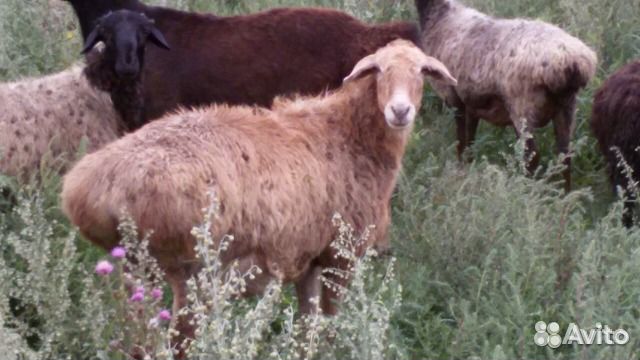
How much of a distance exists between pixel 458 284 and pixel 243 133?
1.65 metres

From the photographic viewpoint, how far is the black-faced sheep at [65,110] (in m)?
6.24

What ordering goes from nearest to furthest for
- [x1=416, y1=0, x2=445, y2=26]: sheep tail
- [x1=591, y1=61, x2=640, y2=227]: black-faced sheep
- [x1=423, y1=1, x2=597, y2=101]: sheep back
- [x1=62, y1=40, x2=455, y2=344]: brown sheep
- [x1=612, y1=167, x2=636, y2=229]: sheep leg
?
[x1=62, y1=40, x2=455, y2=344]: brown sheep → [x1=591, y1=61, x2=640, y2=227]: black-faced sheep → [x1=612, y1=167, x2=636, y2=229]: sheep leg → [x1=423, y1=1, x2=597, y2=101]: sheep back → [x1=416, y1=0, x2=445, y2=26]: sheep tail

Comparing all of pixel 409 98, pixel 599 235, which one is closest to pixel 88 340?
pixel 409 98

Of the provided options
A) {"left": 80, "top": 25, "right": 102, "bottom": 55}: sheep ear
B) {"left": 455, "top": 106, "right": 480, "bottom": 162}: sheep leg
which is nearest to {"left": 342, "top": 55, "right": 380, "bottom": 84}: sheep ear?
{"left": 80, "top": 25, "right": 102, "bottom": 55}: sheep ear

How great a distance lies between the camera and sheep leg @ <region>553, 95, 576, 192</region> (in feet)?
25.3

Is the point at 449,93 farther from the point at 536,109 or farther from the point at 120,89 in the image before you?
the point at 120,89

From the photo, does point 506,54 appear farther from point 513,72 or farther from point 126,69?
point 126,69

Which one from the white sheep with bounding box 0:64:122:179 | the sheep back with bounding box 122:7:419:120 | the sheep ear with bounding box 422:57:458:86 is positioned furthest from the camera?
the sheep back with bounding box 122:7:419:120

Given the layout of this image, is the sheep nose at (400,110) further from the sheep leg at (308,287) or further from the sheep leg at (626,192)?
the sheep leg at (626,192)

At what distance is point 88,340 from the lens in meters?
4.81

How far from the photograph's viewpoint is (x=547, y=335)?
529 centimetres

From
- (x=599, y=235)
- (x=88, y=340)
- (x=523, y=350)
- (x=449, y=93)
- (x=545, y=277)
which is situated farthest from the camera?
(x=449, y=93)

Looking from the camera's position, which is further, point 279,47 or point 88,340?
point 279,47

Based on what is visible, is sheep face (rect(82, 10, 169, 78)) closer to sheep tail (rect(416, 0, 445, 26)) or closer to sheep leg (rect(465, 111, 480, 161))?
sheep leg (rect(465, 111, 480, 161))
